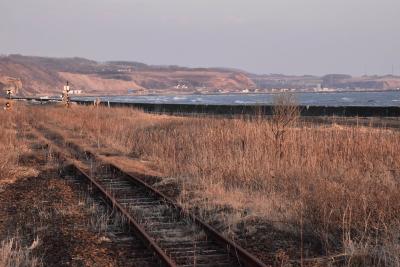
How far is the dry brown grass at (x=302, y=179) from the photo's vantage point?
7289 mm

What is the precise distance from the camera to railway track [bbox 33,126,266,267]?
21.6ft

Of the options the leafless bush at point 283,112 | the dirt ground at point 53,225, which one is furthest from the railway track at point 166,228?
the leafless bush at point 283,112

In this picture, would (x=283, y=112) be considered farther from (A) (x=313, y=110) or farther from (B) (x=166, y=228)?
(A) (x=313, y=110)

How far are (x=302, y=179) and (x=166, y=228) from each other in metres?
3.35

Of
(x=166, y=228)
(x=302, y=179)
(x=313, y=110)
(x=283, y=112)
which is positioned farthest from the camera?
(x=313, y=110)

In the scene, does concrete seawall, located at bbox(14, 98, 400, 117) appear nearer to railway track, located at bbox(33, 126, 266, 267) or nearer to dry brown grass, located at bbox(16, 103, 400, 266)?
dry brown grass, located at bbox(16, 103, 400, 266)

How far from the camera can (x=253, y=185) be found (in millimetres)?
11086

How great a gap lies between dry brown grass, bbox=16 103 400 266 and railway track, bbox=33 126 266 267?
581mm

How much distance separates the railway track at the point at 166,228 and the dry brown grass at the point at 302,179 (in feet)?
1.91

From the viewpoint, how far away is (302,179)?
10469 mm

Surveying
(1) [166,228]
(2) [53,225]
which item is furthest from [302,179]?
(2) [53,225]

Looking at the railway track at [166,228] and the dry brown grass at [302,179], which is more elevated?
the dry brown grass at [302,179]

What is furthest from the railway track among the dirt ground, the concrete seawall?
the concrete seawall

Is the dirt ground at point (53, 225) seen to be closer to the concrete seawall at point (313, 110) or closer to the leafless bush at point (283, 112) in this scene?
the leafless bush at point (283, 112)
